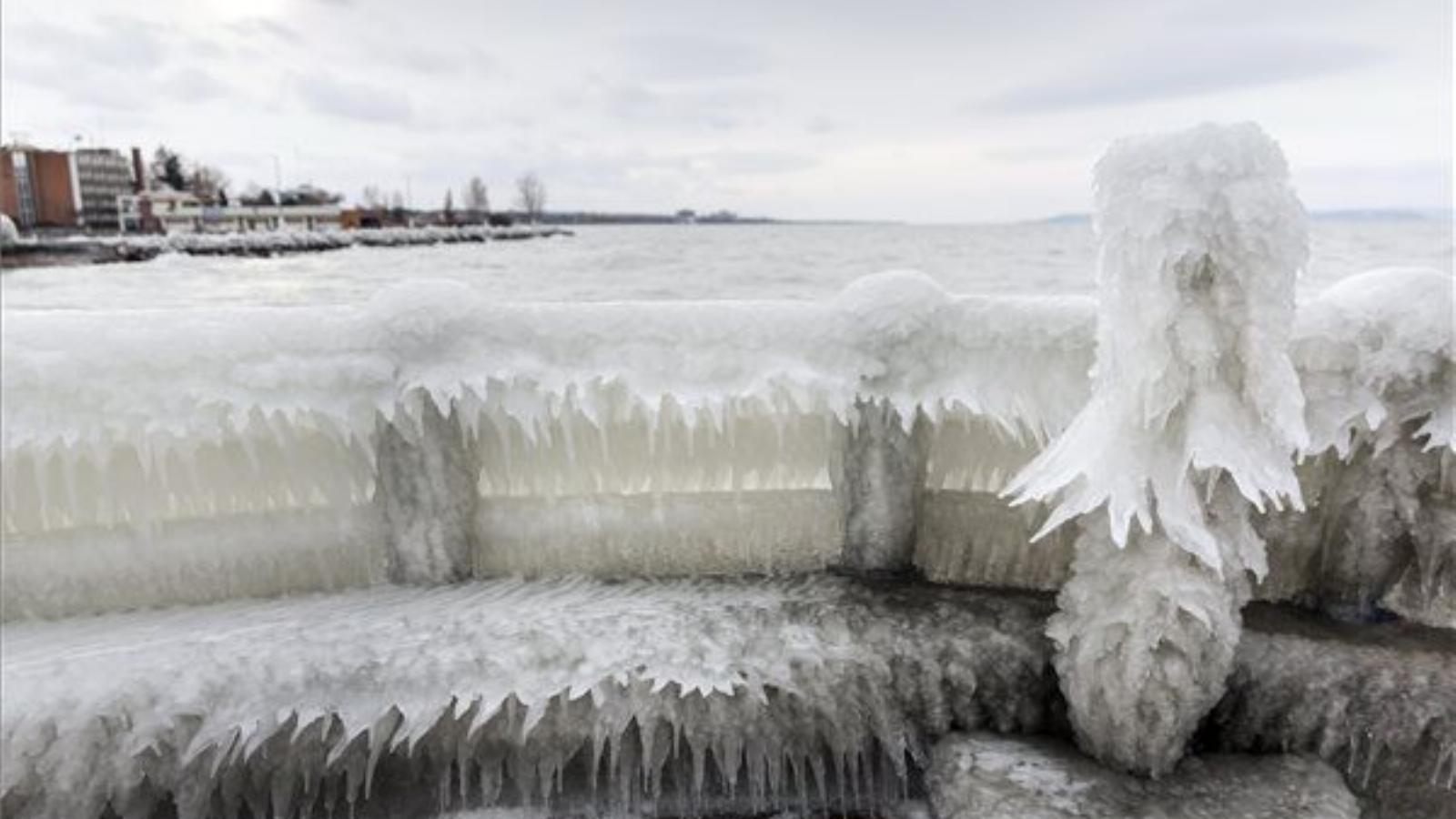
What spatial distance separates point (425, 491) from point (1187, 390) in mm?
3263

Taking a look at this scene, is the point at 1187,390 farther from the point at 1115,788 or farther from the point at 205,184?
the point at 205,184

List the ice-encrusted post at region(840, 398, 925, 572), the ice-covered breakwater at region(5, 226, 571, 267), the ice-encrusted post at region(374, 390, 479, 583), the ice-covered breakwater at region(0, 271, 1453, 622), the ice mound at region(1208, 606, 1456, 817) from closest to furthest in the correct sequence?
the ice mound at region(1208, 606, 1456, 817) < the ice-covered breakwater at region(0, 271, 1453, 622) < the ice-encrusted post at region(374, 390, 479, 583) < the ice-encrusted post at region(840, 398, 925, 572) < the ice-covered breakwater at region(5, 226, 571, 267)

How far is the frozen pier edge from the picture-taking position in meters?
3.18

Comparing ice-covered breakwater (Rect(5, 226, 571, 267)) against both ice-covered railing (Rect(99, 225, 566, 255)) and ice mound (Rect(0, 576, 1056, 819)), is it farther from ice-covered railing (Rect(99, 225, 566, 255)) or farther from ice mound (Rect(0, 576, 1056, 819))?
ice mound (Rect(0, 576, 1056, 819))

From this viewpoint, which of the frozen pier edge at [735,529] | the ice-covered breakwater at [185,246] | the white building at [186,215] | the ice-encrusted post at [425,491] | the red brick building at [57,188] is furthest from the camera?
the red brick building at [57,188]

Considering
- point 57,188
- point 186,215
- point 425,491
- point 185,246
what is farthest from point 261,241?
point 425,491

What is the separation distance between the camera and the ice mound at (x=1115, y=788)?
3244 millimetres

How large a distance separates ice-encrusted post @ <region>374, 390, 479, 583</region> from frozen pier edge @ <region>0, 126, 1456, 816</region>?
0.7 inches

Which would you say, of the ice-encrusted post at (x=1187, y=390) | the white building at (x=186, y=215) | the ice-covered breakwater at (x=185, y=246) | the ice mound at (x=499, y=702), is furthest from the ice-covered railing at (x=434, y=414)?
the white building at (x=186, y=215)

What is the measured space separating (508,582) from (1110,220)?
3.14 m

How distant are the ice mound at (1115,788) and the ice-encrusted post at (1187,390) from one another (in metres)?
0.29

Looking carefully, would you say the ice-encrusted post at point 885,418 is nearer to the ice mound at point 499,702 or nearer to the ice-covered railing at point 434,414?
the ice-covered railing at point 434,414

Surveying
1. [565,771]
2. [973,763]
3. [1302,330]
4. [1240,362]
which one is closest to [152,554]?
[565,771]

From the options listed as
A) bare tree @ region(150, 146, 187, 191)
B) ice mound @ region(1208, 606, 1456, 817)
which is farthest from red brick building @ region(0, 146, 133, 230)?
ice mound @ region(1208, 606, 1456, 817)
